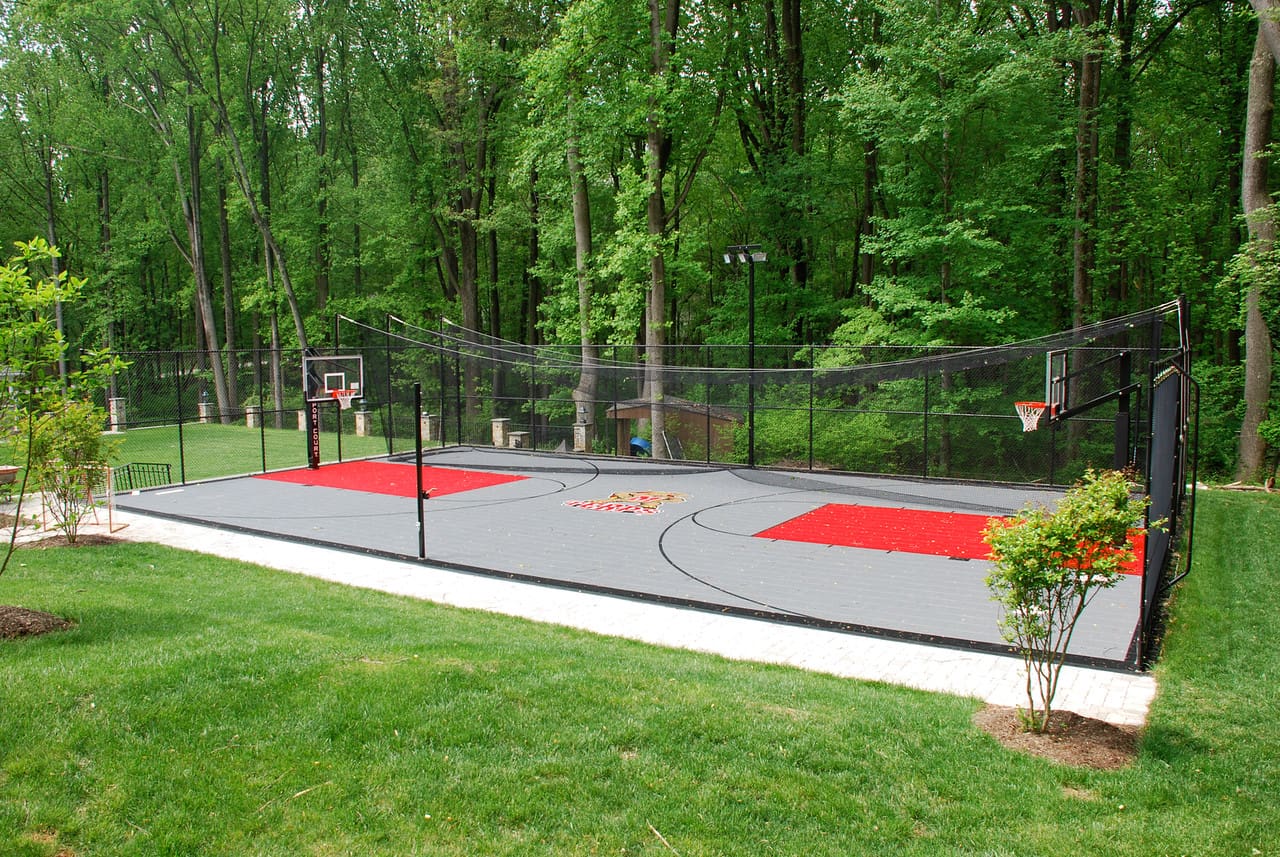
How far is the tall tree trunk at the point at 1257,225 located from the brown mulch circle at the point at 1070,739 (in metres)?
12.0

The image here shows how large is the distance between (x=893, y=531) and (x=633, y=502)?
15.9 feet

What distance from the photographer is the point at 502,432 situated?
23.7m

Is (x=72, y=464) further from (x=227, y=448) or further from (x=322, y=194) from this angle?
(x=322, y=194)

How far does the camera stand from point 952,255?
20.0m

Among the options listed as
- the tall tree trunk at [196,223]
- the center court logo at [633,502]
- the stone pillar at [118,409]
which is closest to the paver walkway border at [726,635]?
the center court logo at [633,502]

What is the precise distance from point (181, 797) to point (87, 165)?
3761cm

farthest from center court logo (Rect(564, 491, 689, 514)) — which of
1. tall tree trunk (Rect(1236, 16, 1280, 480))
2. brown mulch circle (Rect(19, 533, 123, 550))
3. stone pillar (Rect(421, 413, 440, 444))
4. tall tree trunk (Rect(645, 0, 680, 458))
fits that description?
tall tree trunk (Rect(1236, 16, 1280, 480))

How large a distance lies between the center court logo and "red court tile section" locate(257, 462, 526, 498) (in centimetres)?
319

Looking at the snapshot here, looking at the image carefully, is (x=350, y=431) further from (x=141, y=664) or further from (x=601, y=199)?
(x=141, y=664)

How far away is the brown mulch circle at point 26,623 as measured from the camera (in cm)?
607

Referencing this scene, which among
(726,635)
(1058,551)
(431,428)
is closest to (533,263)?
(431,428)

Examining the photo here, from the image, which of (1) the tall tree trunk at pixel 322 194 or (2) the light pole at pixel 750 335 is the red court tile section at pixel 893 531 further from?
(1) the tall tree trunk at pixel 322 194

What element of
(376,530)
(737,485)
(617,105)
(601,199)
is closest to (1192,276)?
(737,485)

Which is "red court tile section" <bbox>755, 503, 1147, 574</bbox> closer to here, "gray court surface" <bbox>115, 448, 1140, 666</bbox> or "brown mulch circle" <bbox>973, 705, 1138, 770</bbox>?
"gray court surface" <bbox>115, 448, 1140, 666</bbox>
